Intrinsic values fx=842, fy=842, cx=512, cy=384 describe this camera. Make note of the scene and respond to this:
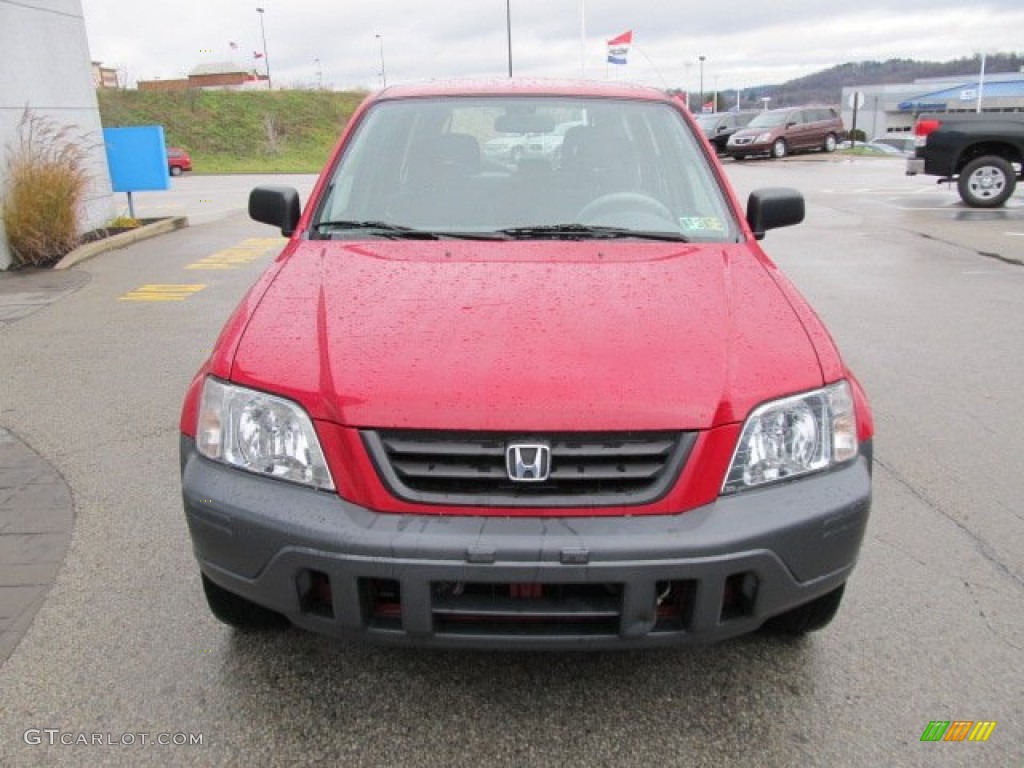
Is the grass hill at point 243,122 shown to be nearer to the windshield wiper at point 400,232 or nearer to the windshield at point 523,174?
the windshield at point 523,174

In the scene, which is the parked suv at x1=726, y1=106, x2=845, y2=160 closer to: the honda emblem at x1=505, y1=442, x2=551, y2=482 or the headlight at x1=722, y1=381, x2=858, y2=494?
the headlight at x1=722, y1=381, x2=858, y2=494

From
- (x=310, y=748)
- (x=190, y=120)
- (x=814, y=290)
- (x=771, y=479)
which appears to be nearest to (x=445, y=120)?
(x=771, y=479)

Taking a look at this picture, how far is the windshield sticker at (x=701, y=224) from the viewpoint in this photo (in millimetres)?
3170

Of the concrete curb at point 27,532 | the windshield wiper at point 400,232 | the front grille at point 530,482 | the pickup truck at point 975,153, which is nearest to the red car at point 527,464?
the front grille at point 530,482

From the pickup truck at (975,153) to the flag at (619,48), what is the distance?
56.7ft

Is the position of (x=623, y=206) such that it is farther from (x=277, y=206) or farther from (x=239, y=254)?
(x=239, y=254)

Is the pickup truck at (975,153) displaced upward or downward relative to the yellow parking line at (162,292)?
upward

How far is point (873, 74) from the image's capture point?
13388cm

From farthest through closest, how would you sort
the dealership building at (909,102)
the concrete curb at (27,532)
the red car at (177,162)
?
the dealership building at (909,102) < the red car at (177,162) < the concrete curb at (27,532)

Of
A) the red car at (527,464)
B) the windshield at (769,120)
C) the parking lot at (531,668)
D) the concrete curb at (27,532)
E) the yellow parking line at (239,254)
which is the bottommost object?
the parking lot at (531,668)

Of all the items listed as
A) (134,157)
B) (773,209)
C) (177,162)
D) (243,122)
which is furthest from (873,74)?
(773,209)

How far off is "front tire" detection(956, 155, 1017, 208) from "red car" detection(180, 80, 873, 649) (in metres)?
13.8

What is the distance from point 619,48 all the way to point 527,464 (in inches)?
1208

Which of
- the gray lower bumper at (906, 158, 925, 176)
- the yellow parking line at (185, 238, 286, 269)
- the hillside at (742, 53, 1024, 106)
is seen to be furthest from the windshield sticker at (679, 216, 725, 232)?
the hillside at (742, 53, 1024, 106)
